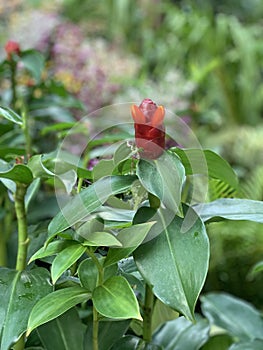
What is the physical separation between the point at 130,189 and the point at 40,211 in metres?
0.49

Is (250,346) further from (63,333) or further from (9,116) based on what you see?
(9,116)

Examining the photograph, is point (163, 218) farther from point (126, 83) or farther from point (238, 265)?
point (126, 83)

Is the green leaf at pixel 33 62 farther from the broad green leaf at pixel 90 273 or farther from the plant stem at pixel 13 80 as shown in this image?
the broad green leaf at pixel 90 273

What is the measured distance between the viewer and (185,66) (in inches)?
133

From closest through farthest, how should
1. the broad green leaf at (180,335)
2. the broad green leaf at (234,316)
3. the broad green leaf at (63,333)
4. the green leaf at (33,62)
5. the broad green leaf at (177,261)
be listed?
the broad green leaf at (177,261) → the broad green leaf at (63,333) → the broad green leaf at (180,335) → the broad green leaf at (234,316) → the green leaf at (33,62)

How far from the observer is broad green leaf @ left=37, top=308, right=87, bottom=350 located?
526 mm

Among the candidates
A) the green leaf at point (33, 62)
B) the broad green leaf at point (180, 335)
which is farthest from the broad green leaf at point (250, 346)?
the green leaf at point (33, 62)

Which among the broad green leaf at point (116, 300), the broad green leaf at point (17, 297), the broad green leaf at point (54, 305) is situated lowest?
the broad green leaf at point (17, 297)

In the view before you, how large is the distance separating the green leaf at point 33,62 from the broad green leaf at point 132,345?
0.63 metres

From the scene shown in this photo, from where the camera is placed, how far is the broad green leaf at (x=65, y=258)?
0.42 metres

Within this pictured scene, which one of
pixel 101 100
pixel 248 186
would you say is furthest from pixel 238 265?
pixel 101 100

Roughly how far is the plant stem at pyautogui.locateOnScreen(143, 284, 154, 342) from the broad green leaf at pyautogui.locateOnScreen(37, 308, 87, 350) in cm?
7

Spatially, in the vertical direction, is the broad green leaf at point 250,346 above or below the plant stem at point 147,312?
below

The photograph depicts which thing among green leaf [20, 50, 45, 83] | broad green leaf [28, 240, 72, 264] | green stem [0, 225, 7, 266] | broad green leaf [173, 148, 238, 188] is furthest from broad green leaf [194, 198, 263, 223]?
green leaf [20, 50, 45, 83]
